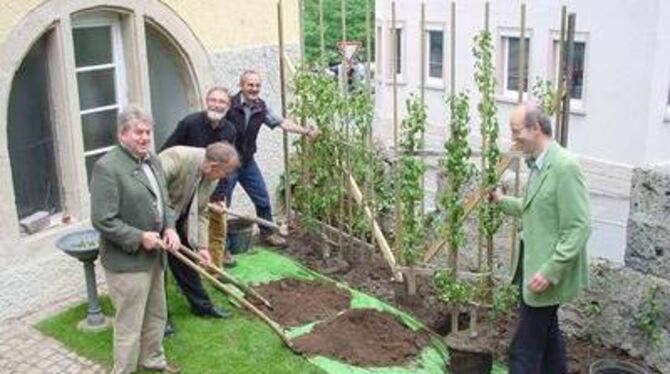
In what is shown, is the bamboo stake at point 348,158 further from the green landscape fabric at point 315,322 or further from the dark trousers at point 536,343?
the dark trousers at point 536,343

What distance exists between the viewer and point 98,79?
7062 mm

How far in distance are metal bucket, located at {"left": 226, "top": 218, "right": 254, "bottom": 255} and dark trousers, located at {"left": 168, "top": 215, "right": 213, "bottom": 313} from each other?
4.52ft

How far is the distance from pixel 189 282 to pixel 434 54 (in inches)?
568

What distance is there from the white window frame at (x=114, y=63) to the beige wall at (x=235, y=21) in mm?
551

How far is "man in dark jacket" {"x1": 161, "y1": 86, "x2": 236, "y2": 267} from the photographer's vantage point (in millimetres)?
6641

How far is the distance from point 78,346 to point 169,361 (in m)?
0.81

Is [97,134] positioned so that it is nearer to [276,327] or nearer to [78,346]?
[78,346]

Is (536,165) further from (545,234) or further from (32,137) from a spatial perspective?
(32,137)

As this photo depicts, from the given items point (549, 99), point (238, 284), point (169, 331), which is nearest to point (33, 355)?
point (169, 331)

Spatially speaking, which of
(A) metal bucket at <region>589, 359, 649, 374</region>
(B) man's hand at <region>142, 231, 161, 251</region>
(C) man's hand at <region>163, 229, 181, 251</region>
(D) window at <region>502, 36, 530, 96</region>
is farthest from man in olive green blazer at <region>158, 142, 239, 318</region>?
(D) window at <region>502, 36, 530, 96</region>

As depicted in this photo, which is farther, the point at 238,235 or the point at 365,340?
the point at 238,235

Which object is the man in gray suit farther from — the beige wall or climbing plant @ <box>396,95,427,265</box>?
the beige wall

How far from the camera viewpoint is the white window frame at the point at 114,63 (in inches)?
270

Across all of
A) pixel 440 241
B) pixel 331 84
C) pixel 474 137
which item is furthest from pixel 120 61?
pixel 474 137
